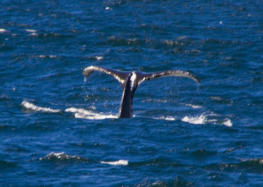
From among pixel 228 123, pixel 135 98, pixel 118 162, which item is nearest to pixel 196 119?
pixel 228 123

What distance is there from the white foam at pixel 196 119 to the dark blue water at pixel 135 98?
80mm

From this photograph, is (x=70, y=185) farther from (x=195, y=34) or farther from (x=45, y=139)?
(x=195, y=34)

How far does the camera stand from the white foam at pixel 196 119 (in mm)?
29819

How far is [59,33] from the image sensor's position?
48344 mm

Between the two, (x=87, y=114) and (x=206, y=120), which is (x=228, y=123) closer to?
(x=206, y=120)

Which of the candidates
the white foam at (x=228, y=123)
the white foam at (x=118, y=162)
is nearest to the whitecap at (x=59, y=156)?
the white foam at (x=118, y=162)

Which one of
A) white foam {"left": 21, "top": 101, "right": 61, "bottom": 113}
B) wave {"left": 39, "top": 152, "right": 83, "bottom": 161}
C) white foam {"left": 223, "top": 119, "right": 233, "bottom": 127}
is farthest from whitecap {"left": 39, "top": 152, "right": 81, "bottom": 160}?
white foam {"left": 223, "top": 119, "right": 233, "bottom": 127}

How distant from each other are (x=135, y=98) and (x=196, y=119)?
491cm

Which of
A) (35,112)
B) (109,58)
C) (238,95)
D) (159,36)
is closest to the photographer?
(35,112)

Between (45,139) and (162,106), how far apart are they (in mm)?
7087

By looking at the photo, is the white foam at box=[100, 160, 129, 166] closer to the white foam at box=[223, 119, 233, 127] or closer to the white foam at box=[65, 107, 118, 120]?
the white foam at box=[65, 107, 118, 120]

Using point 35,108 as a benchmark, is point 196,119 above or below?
below

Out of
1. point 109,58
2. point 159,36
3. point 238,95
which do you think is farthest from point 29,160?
point 159,36

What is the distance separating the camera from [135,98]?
3459cm
